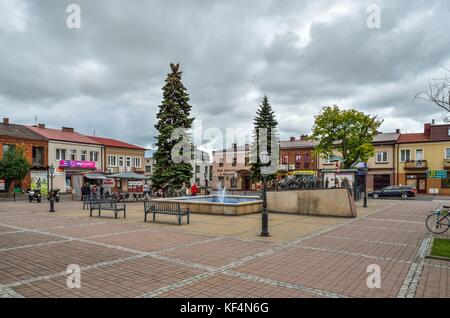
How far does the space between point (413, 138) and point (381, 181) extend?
7.50 metres

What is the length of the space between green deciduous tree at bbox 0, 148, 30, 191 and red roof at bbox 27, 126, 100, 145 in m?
7.36

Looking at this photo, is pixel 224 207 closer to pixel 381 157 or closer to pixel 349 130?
pixel 349 130

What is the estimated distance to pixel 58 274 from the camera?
21.1 ft

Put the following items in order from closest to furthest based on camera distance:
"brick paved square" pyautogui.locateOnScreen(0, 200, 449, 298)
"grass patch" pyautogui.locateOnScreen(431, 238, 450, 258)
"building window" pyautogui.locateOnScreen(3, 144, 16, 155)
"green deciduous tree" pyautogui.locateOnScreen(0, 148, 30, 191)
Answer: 1. "brick paved square" pyautogui.locateOnScreen(0, 200, 449, 298)
2. "grass patch" pyautogui.locateOnScreen(431, 238, 450, 258)
3. "green deciduous tree" pyautogui.locateOnScreen(0, 148, 30, 191)
4. "building window" pyautogui.locateOnScreen(3, 144, 16, 155)

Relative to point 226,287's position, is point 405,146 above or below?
above

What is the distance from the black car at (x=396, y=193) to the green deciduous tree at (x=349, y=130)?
18.3 ft

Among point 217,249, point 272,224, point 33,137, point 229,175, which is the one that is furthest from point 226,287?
point 229,175

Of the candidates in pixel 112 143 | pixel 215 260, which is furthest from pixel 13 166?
pixel 215 260

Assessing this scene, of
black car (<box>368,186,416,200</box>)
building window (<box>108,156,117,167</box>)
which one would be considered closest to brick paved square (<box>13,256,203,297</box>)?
black car (<box>368,186,416,200</box>)

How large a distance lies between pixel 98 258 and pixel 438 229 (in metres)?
11.0

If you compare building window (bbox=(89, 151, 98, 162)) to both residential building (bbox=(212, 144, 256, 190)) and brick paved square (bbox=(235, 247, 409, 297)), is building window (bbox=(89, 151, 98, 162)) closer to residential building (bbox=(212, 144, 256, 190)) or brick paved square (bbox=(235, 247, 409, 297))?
residential building (bbox=(212, 144, 256, 190))

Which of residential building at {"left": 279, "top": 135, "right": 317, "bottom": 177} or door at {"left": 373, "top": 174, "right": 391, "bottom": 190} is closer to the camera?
door at {"left": 373, "top": 174, "right": 391, "bottom": 190}

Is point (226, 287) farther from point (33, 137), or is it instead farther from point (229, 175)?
point (229, 175)

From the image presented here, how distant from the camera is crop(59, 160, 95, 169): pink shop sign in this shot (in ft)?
145
